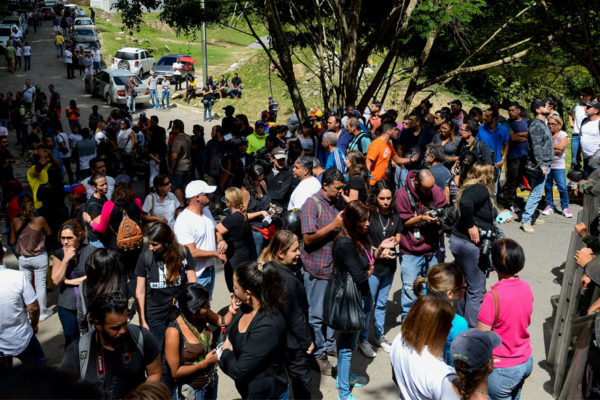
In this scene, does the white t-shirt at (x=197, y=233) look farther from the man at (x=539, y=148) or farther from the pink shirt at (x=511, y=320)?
the man at (x=539, y=148)

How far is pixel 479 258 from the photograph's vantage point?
5879mm

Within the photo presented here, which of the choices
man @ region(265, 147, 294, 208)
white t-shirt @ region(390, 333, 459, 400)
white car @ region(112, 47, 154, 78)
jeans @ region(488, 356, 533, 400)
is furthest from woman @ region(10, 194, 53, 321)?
white car @ region(112, 47, 154, 78)

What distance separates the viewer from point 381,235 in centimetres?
579

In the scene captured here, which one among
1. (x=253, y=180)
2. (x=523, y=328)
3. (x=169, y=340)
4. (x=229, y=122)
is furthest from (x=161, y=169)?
(x=523, y=328)

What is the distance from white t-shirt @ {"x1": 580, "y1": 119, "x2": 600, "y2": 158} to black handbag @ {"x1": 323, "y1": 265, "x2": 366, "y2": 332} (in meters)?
6.69

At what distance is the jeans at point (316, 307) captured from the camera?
548 cm

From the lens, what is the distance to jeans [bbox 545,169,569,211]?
959cm

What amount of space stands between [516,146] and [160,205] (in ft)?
21.4

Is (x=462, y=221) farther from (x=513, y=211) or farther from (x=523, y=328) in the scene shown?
(x=513, y=211)

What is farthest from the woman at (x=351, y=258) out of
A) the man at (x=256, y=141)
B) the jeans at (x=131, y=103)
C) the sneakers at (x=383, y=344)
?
the jeans at (x=131, y=103)

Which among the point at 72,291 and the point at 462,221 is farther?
the point at 462,221

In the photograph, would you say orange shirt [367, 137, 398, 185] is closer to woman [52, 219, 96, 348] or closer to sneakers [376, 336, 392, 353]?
sneakers [376, 336, 392, 353]

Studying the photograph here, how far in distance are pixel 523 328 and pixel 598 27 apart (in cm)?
905

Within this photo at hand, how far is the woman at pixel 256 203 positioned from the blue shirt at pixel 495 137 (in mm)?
4622
